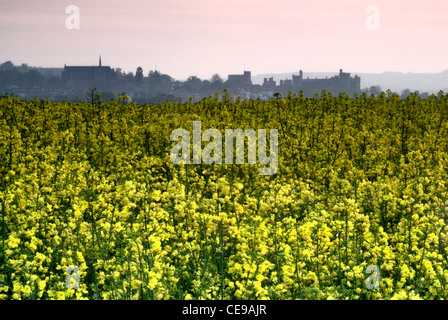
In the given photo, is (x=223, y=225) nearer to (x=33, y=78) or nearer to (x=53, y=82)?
(x=33, y=78)

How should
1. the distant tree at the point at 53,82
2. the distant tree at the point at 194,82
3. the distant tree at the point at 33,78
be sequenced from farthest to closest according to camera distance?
the distant tree at the point at 194,82
the distant tree at the point at 53,82
the distant tree at the point at 33,78

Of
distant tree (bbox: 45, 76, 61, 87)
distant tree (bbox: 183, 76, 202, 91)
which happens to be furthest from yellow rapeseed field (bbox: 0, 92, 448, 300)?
distant tree (bbox: 183, 76, 202, 91)

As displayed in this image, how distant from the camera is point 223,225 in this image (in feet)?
14.9

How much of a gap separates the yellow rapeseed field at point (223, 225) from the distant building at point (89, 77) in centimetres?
2498

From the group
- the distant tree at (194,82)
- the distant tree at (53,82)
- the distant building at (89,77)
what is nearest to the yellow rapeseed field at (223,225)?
the distant building at (89,77)

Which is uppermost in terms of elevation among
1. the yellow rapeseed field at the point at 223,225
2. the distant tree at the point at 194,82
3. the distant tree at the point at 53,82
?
the distant tree at the point at 194,82

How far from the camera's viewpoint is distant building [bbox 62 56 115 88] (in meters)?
35.4

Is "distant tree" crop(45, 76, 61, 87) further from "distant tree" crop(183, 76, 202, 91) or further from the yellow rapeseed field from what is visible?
"distant tree" crop(183, 76, 202, 91)

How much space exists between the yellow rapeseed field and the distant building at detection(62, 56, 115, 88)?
2498cm

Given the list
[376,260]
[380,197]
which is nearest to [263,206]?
[376,260]

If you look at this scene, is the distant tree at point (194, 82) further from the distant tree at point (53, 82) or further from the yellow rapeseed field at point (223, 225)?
the yellow rapeseed field at point (223, 225)

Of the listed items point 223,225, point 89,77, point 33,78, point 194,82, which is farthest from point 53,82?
point 194,82

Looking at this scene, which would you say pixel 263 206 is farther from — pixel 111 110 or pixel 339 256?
pixel 111 110

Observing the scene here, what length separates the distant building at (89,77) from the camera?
35.4 m
